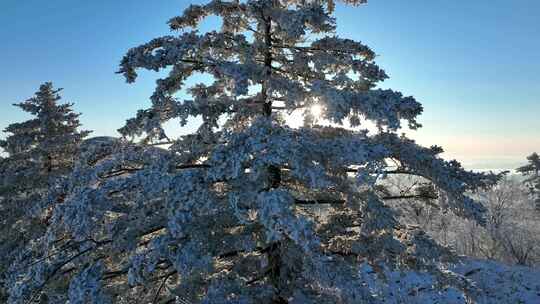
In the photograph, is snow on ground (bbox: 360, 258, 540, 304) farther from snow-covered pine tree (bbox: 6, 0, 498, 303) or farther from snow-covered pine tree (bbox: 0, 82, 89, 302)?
snow-covered pine tree (bbox: 0, 82, 89, 302)

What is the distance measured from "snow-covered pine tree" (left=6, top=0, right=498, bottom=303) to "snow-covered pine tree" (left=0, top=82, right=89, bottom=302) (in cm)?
833

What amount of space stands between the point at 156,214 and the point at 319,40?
4155 millimetres

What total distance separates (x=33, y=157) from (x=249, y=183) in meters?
13.5

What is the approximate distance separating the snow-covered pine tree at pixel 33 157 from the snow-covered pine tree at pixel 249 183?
328 inches

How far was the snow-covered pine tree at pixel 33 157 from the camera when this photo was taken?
15375 mm

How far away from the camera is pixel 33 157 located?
15984 millimetres

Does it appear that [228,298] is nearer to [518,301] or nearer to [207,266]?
[207,266]

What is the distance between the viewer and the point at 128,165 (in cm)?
709

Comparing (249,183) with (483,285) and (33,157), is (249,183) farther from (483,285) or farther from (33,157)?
(483,285)

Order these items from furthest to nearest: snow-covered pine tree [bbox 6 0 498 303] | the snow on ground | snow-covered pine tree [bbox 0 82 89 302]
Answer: the snow on ground → snow-covered pine tree [bbox 0 82 89 302] → snow-covered pine tree [bbox 6 0 498 303]

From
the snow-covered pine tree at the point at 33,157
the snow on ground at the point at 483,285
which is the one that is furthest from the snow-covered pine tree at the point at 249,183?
the snow on ground at the point at 483,285

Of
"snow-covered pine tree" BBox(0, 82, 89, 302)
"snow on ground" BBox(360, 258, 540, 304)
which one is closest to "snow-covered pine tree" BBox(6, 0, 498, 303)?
"snow-covered pine tree" BBox(0, 82, 89, 302)

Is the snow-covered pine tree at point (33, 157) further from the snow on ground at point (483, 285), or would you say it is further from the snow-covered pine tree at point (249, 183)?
the snow on ground at point (483, 285)

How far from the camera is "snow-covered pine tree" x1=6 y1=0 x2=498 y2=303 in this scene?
217 inches
